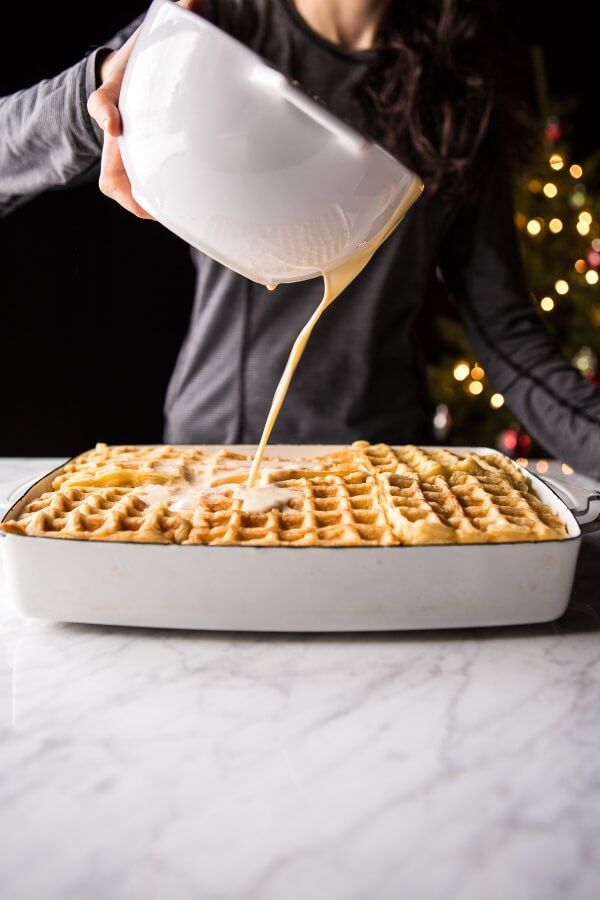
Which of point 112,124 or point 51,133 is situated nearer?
point 112,124

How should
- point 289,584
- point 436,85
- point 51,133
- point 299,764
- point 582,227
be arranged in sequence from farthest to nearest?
point 582,227 → point 436,85 → point 51,133 → point 289,584 → point 299,764

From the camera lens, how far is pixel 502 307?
4.86 ft

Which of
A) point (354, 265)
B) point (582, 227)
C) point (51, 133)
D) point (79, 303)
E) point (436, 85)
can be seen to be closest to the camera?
point (354, 265)

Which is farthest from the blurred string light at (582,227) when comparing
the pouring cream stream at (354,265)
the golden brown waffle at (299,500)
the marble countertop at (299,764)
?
the marble countertop at (299,764)

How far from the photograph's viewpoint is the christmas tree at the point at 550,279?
10.6ft

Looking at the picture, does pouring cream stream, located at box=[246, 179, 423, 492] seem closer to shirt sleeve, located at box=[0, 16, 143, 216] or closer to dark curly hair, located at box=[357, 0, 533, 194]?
shirt sleeve, located at box=[0, 16, 143, 216]

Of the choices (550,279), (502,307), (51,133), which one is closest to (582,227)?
(550,279)

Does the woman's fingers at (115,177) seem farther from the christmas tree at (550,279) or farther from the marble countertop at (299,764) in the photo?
the christmas tree at (550,279)

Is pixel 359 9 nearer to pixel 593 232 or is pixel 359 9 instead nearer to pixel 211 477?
pixel 211 477

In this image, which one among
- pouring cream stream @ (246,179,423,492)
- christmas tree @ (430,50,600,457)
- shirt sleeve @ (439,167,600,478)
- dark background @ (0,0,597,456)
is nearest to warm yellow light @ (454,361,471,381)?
christmas tree @ (430,50,600,457)

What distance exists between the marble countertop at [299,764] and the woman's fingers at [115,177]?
0.45 m

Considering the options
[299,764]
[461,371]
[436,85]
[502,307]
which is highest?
[436,85]

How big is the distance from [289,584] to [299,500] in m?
0.19

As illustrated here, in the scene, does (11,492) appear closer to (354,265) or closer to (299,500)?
(299,500)
